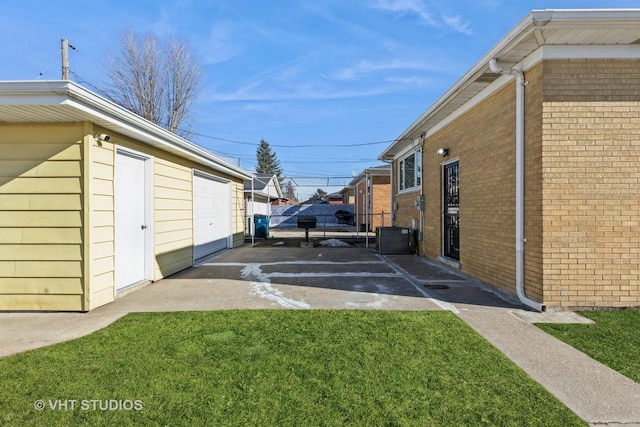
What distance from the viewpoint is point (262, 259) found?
30.1 ft

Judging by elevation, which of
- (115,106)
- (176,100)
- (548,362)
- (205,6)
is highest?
(176,100)

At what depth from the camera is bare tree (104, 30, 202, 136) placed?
62.8 ft

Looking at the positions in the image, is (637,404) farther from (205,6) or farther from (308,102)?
(308,102)

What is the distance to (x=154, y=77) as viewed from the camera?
19906 mm

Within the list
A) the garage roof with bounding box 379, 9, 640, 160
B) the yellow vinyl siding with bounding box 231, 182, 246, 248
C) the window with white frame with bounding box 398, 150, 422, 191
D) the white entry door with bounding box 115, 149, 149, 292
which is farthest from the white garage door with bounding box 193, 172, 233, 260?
the garage roof with bounding box 379, 9, 640, 160

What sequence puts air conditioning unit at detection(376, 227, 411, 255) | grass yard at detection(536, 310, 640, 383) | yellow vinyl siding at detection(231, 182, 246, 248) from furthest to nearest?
yellow vinyl siding at detection(231, 182, 246, 248) < air conditioning unit at detection(376, 227, 411, 255) < grass yard at detection(536, 310, 640, 383)

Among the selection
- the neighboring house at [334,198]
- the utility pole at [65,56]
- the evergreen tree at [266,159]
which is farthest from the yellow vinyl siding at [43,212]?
the evergreen tree at [266,159]

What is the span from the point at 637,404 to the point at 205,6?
1100cm

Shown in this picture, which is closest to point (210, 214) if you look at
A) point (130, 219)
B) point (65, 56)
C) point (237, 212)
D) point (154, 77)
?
point (237, 212)

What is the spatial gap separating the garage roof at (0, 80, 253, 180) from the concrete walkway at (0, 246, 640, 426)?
2.65m

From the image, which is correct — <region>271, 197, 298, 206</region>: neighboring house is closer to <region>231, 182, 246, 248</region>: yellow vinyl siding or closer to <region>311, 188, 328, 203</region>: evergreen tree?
<region>311, 188, 328, 203</region>: evergreen tree

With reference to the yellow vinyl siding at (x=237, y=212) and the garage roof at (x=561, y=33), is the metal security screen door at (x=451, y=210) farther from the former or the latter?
the yellow vinyl siding at (x=237, y=212)

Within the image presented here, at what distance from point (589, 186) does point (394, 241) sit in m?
5.94

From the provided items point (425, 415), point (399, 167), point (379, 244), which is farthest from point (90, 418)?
point (399, 167)
